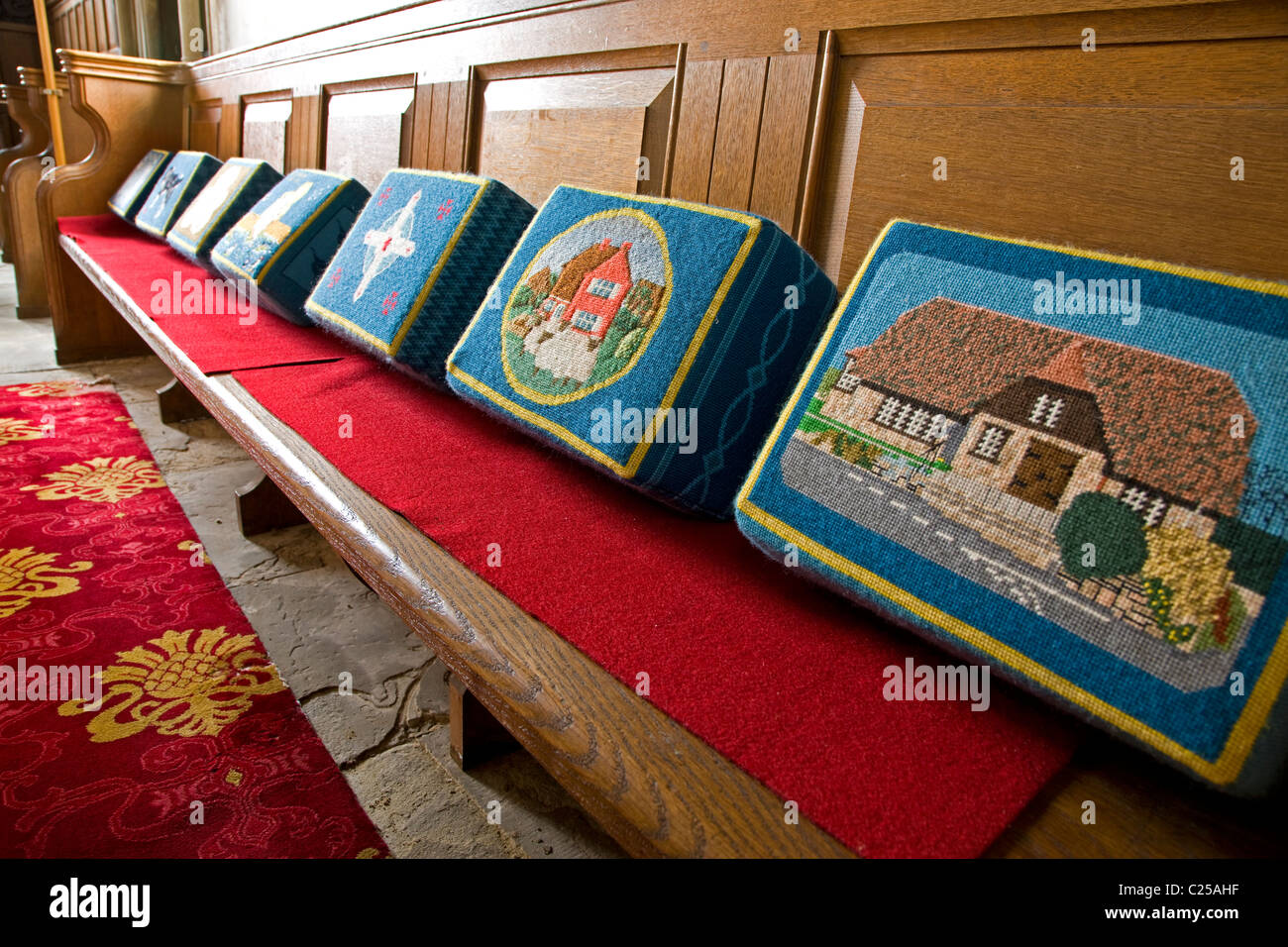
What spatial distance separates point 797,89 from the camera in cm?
134

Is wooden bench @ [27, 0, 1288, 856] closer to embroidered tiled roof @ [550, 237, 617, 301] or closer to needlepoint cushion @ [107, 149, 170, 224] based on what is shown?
embroidered tiled roof @ [550, 237, 617, 301]

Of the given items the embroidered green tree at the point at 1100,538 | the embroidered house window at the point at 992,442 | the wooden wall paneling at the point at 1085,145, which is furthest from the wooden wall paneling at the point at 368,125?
the embroidered green tree at the point at 1100,538

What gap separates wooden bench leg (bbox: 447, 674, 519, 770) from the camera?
1288mm

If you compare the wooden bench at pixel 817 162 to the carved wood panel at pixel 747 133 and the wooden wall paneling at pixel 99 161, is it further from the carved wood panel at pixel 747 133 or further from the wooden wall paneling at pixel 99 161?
the wooden wall paneling at pixel 99 161

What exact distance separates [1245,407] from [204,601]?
1.83m

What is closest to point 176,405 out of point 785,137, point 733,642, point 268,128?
point 268,128

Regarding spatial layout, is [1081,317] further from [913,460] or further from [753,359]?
[753,359]

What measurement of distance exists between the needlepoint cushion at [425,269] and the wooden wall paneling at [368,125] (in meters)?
0.80

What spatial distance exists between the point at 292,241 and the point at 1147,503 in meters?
2.12

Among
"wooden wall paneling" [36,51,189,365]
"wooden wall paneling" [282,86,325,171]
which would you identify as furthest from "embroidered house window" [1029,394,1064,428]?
"wooden wall paneling" [36,51,189,365]

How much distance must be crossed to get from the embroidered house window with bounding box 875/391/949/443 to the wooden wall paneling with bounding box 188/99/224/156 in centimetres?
429

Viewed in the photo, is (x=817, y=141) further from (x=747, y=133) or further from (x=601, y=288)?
(x=601, y=288)

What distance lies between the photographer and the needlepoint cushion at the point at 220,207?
279 centimetres
